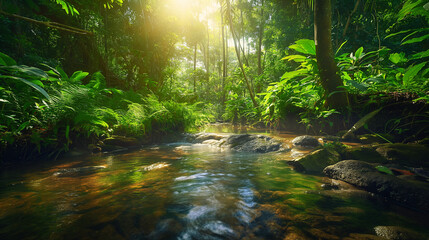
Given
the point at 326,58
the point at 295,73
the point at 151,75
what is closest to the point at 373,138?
the point at 326,58

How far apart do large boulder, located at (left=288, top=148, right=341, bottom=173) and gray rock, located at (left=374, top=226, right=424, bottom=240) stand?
48.9 inches

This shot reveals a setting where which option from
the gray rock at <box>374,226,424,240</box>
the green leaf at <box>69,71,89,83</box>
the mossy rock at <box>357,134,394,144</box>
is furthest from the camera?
the green leaf at <box>69,71,89,83</box>

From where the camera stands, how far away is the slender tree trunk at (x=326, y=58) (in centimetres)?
380

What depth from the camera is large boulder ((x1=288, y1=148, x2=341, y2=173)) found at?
2393mm

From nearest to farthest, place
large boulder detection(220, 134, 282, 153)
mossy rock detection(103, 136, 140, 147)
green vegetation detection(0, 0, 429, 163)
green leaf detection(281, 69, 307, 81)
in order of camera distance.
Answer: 1. green vegetation detection(0, 0, 429, 163)
2. large boulder detection(220, 134, 282, 153)
3. mossy rock detection(103, 136, 140, 147)
4. green leaf detection(281, 69, 307, 81)

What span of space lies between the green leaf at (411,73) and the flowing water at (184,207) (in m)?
2.25

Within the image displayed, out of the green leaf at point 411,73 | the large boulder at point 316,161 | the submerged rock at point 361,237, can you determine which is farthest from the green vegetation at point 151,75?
the submerged rock at point 361,237

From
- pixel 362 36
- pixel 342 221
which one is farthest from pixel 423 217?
pixel 362 36

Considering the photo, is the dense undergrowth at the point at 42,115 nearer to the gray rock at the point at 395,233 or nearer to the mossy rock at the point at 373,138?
the gray rock at the point at 395,233

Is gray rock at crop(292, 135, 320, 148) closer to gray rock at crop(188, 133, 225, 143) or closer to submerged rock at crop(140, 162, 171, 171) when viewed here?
gray rock at crop(188, 133, 225, 143)

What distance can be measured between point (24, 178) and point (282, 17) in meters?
16.2

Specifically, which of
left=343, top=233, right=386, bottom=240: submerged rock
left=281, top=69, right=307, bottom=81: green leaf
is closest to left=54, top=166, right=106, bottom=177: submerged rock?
left=343, top=233, right=386, bottom=240: submerged rock

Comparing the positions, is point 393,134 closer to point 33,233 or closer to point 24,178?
point 33,233

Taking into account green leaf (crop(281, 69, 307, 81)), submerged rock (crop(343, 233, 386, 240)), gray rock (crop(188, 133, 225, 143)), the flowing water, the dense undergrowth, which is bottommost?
submerged rock (crop(343, 233, 386, 240))
